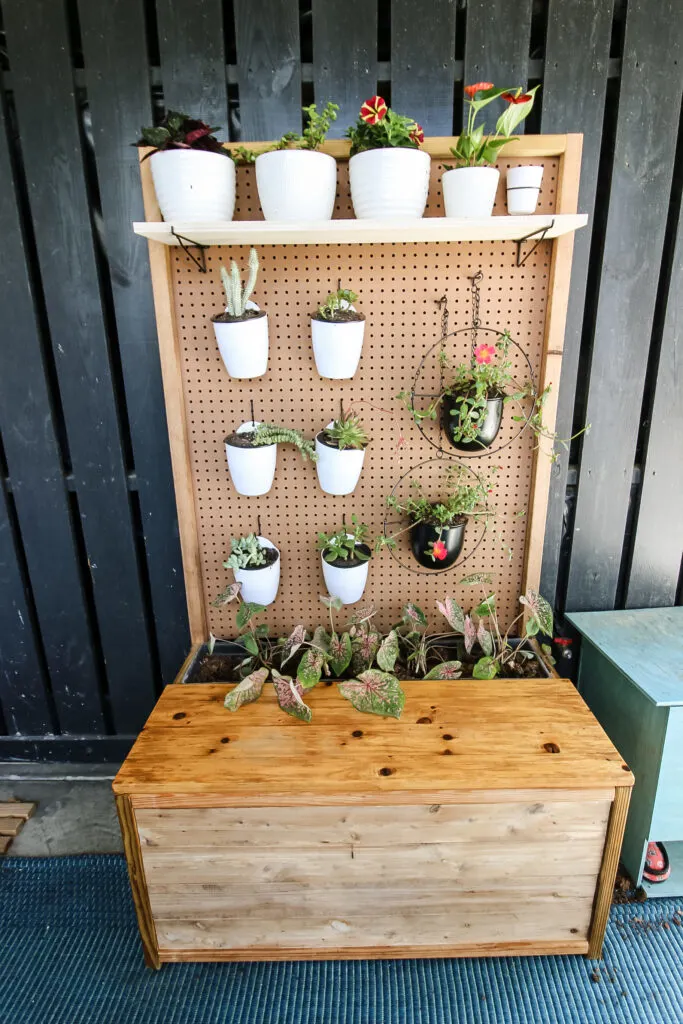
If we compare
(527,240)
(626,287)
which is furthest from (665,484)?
(527,240)

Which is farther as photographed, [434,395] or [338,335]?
[434,395]

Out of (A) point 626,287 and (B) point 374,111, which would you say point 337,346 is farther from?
(A) point 626,287

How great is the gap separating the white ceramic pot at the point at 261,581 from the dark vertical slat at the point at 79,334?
63 cm

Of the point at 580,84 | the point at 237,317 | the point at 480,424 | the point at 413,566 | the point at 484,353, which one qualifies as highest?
the point at 580,84

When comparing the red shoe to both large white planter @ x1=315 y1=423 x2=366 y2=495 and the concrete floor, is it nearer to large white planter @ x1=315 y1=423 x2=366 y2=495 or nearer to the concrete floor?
large white planter @ x1=315 y1=423 x2=366 y2=495

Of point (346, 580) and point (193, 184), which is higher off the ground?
point (193, 184)

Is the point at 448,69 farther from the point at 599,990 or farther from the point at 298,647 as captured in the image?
the point at 599,990

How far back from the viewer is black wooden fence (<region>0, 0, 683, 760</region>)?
5.80 ft

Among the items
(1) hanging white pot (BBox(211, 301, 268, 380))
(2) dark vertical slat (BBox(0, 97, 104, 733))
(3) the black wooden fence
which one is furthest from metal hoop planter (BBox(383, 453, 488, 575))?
(2) dark vertical slat (BBox(0, 97, 104, 733))

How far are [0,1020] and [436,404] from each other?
6.74 ft

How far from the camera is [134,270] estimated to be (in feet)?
6.43

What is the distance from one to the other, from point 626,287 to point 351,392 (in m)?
0.98

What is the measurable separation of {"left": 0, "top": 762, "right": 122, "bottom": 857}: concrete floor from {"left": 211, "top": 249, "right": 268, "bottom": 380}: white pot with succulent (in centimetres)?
175

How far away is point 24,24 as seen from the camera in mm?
1793
